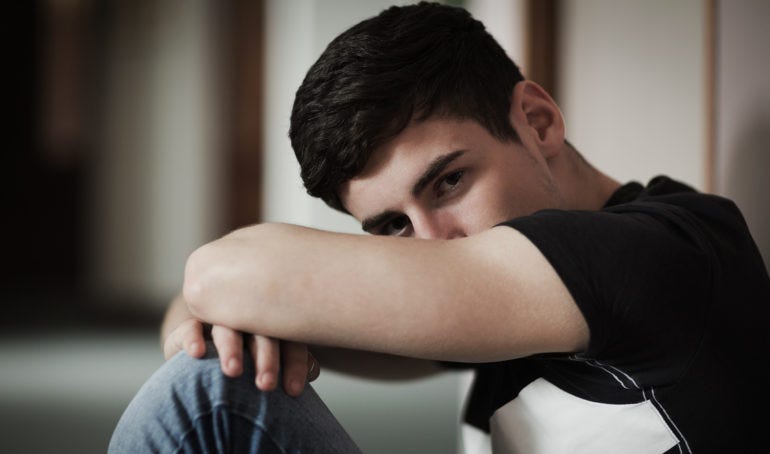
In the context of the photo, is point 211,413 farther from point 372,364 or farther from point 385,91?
point 372,364

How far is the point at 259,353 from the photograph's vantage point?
31.6 inches

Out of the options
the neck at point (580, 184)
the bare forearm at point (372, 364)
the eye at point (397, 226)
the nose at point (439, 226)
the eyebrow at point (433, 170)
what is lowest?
the bare forearm at point (372, 364)

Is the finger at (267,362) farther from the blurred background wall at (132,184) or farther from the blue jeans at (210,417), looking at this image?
the blurred background wall at (132,184)

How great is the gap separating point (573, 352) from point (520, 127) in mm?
473

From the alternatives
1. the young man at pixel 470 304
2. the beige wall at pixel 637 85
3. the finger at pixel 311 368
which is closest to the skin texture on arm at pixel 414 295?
the young man at pixel 470 304

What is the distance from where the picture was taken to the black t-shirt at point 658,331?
71 centimetres

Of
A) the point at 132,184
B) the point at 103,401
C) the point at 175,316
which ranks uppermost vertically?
the point at 175,316

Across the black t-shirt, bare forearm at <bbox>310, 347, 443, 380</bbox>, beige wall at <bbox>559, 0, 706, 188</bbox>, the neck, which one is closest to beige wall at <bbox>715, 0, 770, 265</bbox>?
beige wall at <bbox>559, 0, 706, 188</bbox>

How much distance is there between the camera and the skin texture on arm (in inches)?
27.9

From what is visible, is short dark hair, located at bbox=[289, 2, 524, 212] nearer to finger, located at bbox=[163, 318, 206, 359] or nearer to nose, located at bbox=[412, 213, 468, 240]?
nose, located at bbox=[412, 213, 468, 240]

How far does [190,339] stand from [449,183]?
16.7 inches

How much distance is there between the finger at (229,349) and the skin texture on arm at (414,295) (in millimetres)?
41

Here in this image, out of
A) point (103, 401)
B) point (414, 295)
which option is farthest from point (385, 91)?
point (103, 401)

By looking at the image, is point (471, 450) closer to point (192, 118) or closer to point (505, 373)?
point (505, 373)
